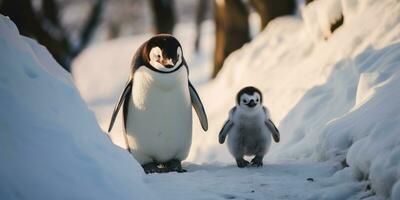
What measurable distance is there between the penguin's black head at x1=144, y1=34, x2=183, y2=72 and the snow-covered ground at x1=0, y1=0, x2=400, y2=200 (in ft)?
3.13

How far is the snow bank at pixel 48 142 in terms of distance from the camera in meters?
2.99

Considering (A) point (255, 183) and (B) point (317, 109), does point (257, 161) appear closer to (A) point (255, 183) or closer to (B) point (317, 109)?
(A) point (255, 183)

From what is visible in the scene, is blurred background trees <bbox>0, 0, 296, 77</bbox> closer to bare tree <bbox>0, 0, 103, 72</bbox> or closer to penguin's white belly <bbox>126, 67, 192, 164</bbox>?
bare tree <bbox>0, 0, 103, 72</bbox>

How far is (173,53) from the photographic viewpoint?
5.55 m

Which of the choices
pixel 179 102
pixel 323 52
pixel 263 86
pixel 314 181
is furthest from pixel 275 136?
pixel 263 86

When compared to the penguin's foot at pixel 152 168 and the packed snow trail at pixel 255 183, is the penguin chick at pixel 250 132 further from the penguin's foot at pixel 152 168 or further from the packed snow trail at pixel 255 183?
the penguin's foot at pixel 152 168

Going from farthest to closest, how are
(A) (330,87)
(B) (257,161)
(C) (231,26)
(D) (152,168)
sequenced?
(C) (231,26), (A) (330,87), (D) (152,168), (B) (257,161)

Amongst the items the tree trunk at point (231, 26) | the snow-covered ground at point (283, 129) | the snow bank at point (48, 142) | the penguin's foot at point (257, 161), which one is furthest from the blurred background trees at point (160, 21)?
the snow bank at point (48, 142)

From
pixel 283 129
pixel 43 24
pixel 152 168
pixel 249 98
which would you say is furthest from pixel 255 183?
pixel 43 24

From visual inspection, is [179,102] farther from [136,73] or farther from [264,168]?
[264,168]

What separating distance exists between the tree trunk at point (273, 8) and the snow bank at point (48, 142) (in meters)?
6.56

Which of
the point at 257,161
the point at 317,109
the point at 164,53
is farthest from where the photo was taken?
the point at 317,109

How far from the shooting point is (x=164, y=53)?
5.52 metres

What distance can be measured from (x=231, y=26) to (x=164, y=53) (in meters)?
5.34
